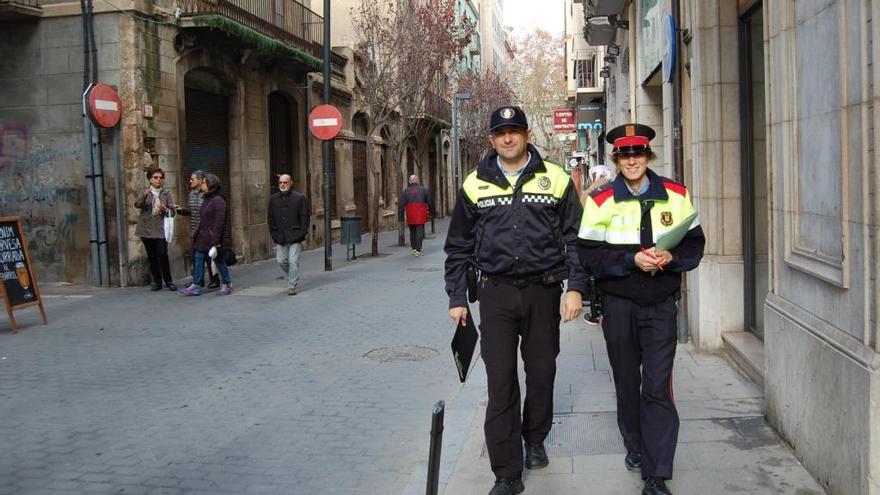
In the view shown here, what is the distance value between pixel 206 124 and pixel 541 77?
46115mm

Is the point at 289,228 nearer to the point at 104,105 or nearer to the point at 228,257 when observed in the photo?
the point at 228,257

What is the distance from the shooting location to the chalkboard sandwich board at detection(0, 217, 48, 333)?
965 cm

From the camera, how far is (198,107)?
16859 mm

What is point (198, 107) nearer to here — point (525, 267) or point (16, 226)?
point (16, 226)

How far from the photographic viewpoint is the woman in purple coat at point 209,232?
12.7 m

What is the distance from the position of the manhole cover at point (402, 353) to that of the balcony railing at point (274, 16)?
9238mm

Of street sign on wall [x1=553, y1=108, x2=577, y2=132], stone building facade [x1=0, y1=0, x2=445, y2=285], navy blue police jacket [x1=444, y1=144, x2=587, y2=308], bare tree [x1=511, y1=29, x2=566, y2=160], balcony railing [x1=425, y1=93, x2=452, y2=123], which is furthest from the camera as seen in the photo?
bare tree [x1=511, y1=29, x2=566, y2=160]

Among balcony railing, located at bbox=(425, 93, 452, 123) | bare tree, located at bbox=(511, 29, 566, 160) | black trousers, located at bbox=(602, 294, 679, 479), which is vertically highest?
bare tree, located at bbox=(511, 29, 566, 160)

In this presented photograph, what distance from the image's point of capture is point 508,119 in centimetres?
434

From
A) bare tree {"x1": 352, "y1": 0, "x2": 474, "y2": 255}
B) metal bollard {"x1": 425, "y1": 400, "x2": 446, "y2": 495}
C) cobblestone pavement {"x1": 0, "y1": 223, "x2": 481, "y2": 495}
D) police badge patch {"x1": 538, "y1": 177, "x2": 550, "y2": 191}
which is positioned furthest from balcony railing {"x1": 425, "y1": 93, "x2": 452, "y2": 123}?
metal bollard {"x1": 425, "y1": 400, "x2": 446, "y2": 495}

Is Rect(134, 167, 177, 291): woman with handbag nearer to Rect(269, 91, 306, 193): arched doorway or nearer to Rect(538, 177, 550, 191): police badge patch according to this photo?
Rect(269, 91, 306, 193): arched doorway

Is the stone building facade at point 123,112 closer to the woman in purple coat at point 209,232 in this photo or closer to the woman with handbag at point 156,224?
the woman with handbag at point 156,224

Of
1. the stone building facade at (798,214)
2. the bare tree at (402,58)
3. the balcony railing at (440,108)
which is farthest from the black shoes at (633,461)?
the balcony railing at (440,108)

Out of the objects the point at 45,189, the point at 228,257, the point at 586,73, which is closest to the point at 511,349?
the point at 228,257
